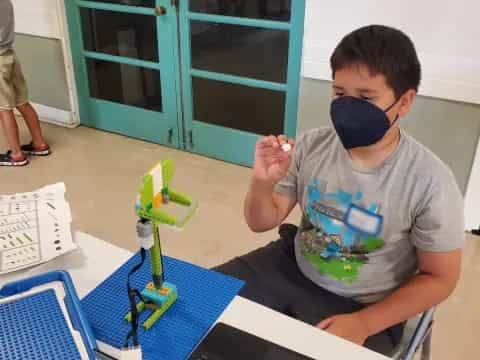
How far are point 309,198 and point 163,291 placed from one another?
456 mm

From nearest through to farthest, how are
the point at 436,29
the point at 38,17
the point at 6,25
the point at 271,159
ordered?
the point at 271,159 → the point at 436,29 → the point at 6,25 → the point at 38,17

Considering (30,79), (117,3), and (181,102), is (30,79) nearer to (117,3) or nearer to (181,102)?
(117,3)

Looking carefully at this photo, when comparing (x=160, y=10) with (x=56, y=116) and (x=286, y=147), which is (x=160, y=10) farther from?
(x=286, y=147)

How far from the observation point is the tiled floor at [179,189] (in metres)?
2.02

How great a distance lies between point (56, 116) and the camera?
12.1 ft

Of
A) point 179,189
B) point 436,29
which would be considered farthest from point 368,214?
point 179,189

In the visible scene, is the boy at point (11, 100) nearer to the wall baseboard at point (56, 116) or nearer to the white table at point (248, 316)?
the wall baseboard at point (56, 116)

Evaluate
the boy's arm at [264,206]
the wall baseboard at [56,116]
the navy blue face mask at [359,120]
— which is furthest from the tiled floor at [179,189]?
the navy blue face mask at [359,120]

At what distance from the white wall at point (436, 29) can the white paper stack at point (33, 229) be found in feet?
5.17

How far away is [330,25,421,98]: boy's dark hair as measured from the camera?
1.08 meters

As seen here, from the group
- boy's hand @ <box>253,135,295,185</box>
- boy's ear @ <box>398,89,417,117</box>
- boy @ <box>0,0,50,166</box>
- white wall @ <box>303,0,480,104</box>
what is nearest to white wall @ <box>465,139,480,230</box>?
white wall @ <box>303,0,480,104</box>

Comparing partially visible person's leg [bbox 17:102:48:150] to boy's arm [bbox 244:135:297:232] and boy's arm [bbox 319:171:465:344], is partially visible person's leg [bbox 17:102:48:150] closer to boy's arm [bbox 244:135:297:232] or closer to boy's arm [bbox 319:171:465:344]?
boy's arm [bbox 244:135:297:232]

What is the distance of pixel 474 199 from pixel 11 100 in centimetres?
257

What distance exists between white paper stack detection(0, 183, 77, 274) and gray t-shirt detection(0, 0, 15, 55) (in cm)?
187
